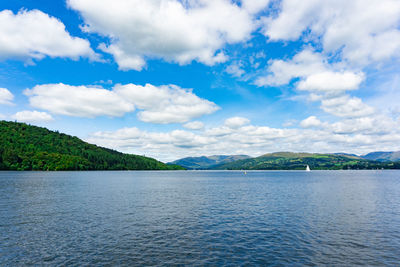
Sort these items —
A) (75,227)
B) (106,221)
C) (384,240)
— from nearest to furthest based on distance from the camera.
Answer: (384,240)
(75,227)
(106,221)

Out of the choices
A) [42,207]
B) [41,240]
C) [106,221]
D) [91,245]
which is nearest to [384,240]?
[91,245]

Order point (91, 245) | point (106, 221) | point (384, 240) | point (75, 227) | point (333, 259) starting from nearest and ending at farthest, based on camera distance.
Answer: point (333, 259) → point (91, 245) → point (384, 240) → point (75, 227) → point (106, 221)

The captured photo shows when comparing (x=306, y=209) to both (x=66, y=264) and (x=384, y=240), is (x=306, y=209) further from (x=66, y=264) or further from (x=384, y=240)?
(x=66, y=264)

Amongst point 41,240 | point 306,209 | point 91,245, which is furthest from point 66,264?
point 306,209

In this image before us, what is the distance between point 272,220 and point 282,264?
2125cm

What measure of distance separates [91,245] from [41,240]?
7.89 meters

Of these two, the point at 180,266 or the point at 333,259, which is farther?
the point at 333,259

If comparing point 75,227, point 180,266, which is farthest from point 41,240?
point 180,266

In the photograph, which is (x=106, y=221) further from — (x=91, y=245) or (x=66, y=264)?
(x=66, y=264)

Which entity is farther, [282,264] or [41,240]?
[41,240]

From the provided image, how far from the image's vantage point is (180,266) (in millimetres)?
24062

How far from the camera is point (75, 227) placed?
38.3 meters

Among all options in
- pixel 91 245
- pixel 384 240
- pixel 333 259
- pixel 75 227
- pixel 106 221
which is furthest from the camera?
pixel 106 221

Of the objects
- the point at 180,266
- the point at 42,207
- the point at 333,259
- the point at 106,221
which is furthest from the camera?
the point at 42,207
